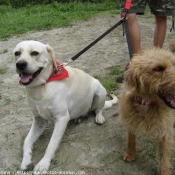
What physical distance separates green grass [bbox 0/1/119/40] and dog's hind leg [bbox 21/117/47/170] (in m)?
4.89

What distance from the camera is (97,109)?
371 cm

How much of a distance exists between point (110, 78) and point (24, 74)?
222cm

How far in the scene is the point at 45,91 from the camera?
9.40 ft

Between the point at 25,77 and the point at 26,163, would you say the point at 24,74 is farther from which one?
the point at 26,163

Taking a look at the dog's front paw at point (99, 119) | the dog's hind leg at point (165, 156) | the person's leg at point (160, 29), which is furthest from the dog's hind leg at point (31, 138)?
the person's leg at point (160, 29)

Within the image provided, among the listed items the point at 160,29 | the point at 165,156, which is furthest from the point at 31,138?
the point at 160,29

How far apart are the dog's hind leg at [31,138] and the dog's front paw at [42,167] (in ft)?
0.42

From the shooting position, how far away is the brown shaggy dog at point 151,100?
2.35 m

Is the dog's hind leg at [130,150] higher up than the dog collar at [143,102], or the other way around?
the dog collar at [143,102]

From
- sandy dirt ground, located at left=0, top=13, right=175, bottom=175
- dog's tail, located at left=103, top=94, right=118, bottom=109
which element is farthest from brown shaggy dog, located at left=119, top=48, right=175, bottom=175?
dog's tail, located at left=103, top=94, right=118, bottom=109

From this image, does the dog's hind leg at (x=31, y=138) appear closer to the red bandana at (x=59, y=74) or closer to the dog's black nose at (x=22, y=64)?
the red bandana at (x=59, y=74)

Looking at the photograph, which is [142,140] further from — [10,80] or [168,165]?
[10,80]

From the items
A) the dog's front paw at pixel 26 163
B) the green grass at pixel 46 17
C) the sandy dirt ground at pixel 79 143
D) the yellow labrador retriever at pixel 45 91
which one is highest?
the yellow labrador retriever at pixel 45 91

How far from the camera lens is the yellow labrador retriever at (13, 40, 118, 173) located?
9.06 ft
